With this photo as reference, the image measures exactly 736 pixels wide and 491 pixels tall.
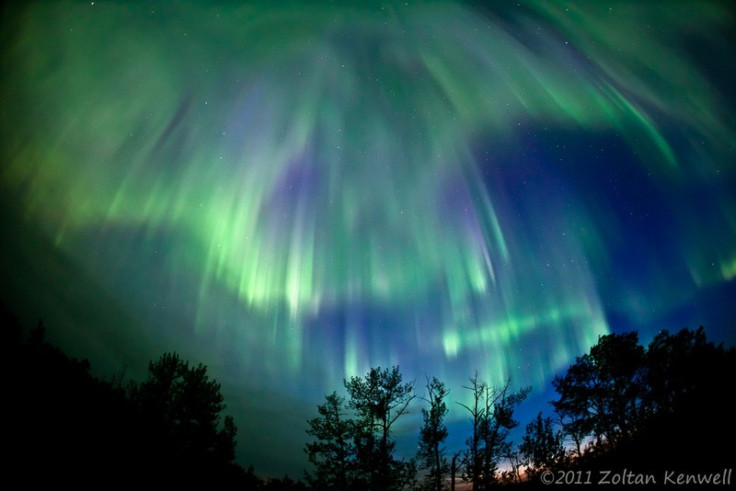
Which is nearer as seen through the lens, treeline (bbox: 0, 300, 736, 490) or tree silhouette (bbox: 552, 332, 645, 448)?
treeline (bbox: 0, 300, 736, 490)

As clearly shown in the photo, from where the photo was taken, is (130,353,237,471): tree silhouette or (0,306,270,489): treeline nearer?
(0,306,270,489): treeline

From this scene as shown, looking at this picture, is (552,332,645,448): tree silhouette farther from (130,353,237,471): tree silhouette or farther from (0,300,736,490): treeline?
(130,353,237,471): tree silhouette

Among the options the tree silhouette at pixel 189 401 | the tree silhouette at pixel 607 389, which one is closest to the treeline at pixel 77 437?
the tree silhouette at pixel 189 401

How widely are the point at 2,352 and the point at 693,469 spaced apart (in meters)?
38.2

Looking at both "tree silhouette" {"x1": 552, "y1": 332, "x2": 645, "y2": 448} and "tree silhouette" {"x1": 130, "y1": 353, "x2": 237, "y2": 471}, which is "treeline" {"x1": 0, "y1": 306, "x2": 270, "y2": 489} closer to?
"tree silhouette" {"x1": 130, "y1": 353, "x2": 237, "y2": 471}

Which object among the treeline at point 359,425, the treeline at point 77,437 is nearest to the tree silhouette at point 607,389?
the treeline at point 359,425

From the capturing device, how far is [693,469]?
395 inches

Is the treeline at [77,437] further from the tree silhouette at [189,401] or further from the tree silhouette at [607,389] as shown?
the tree silhouette at [607,389]

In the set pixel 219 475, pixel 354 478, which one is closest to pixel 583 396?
pixel 354 478

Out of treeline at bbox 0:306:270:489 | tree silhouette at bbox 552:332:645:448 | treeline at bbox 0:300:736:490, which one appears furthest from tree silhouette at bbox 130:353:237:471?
tree silhouette at bbox 552:332:645:448

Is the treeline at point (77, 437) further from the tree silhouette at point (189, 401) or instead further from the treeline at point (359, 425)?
the tree silhouette at point (189, 401)

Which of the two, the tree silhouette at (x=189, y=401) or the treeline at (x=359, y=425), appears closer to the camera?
the treeline at (x=359, y=425)

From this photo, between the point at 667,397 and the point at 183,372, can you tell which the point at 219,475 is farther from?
the point at 667,397

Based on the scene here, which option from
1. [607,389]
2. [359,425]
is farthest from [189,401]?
[607,389]
